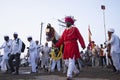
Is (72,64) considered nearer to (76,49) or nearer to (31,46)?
(76,49)

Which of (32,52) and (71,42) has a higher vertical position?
(32,52)

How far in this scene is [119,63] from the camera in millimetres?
15516

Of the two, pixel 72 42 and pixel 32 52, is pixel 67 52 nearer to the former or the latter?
pixel 72 42

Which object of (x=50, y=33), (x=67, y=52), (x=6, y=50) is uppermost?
(x=50, y=33)

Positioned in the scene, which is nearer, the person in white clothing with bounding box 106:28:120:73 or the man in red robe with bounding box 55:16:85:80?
the man in red robe with bounding box 55:16:85:80

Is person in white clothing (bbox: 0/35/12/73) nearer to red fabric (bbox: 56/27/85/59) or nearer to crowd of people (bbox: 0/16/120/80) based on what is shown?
crowd of people (bbox: 0/16/120/80)

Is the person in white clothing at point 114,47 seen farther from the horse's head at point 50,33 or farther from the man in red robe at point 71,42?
the man in red robe at point 71,42

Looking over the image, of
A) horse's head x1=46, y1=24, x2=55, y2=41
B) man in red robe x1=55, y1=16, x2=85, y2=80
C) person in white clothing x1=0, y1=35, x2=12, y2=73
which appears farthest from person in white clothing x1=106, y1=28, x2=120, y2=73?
person in white clothing x1=0, y1=35, x2=12, y2=73

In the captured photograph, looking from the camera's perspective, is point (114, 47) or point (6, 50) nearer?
point (114, 47)

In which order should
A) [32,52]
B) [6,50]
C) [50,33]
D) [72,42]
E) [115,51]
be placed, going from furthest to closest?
[32,52]
[6,50]
[115,51]
[50,33]
[72,42]

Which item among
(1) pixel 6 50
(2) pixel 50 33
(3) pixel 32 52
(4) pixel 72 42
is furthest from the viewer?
(3) pixel 32 52

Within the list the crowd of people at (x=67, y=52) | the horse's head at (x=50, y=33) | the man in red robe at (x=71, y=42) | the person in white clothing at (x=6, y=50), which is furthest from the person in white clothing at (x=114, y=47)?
the person in white clothing at (x=6, y=50)

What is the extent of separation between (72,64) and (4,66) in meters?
8.00

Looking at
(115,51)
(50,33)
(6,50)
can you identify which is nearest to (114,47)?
(115,51)
